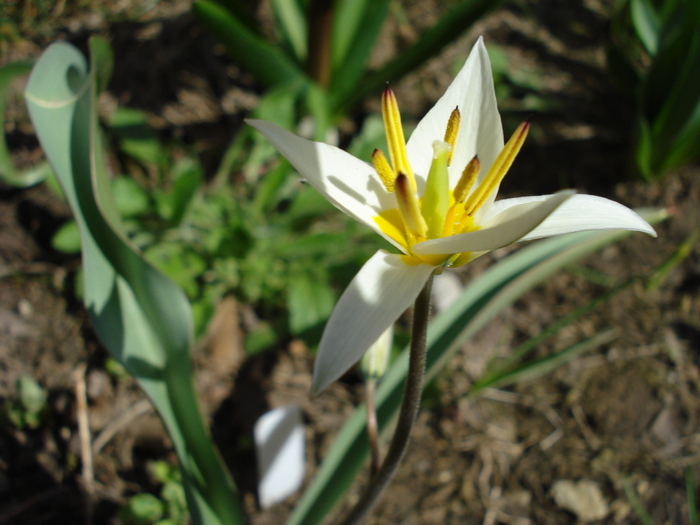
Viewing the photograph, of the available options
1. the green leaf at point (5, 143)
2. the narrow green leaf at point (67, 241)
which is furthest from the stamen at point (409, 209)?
the narrow green leaf at point (67, 241)

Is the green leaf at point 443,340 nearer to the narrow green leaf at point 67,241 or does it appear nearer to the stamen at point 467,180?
the stamen at point 467,180

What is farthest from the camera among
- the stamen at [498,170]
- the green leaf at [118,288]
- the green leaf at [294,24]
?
the green leaf at [294,24]

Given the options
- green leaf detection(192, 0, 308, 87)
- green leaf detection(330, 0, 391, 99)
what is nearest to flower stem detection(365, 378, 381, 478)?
green leaf detection(192, 0, 308, 87)

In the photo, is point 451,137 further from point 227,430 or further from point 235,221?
point 227,430

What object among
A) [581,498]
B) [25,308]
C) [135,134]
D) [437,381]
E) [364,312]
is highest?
[364,312]

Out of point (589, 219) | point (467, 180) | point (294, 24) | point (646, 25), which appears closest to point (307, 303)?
point (467, 180)

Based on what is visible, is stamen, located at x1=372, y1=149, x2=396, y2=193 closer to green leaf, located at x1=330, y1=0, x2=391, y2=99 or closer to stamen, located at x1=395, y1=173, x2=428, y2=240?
stamen, located at x1=395, y1=173, x2=428, y2=240

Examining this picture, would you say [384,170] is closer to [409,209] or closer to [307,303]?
[409,209]
